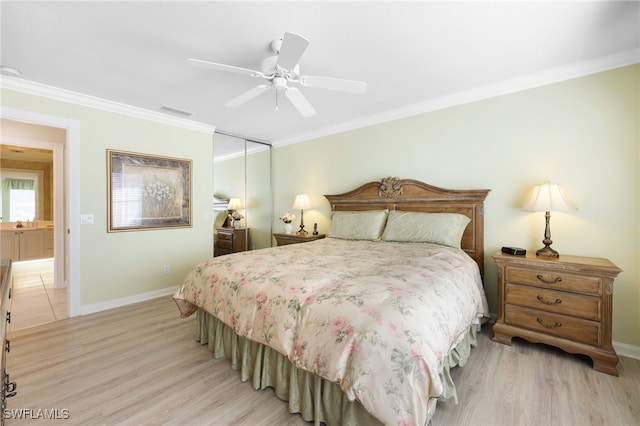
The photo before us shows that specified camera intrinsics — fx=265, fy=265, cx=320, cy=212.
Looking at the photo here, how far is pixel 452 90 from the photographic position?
9.64 ft

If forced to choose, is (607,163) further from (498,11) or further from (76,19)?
(76,19)

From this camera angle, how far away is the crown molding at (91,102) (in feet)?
8.72

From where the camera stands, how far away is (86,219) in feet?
10.2

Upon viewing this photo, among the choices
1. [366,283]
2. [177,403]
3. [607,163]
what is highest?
[607,163]

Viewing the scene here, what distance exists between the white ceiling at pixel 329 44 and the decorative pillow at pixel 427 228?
1.39m

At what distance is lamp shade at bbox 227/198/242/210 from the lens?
190 inches

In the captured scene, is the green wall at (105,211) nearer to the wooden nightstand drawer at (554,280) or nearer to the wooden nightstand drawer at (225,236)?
the wooden nightstand drawer at (225,236)

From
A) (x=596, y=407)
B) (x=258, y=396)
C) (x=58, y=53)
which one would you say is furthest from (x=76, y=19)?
(x=596, y=407)

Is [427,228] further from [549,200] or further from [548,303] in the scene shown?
[548,303]

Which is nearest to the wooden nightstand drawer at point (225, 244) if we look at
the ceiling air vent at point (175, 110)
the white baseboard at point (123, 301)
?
the white baseboard at point (123, 301)

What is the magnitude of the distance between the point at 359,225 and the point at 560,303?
2.00m

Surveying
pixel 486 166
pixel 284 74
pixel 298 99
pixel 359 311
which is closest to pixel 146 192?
pixel 298 99

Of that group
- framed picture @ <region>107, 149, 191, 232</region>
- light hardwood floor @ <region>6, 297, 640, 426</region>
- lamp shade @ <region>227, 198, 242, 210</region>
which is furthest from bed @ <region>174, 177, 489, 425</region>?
lamp shade @ <region>227, 198, 242, 210</region>

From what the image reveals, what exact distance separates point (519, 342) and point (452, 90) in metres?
2.61
